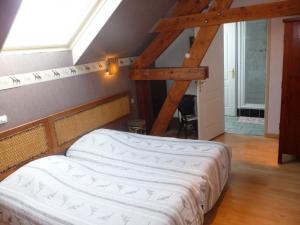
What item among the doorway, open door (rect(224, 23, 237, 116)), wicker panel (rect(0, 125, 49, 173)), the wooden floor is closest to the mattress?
wicker panel (rect(0, 125, 49, 173))

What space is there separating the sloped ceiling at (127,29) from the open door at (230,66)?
1.76 m

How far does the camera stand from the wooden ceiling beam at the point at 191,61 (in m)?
3.54

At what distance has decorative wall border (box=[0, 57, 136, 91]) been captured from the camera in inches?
98.7

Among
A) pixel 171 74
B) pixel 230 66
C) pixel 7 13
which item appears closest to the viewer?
pixel 7 13

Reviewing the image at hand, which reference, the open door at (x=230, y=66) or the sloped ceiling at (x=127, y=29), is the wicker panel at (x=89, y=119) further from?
the open door at (x=230, y=66)

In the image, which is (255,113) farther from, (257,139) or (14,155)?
(14,155)

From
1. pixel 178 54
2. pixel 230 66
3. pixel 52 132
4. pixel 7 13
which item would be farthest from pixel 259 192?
pixel 230 66

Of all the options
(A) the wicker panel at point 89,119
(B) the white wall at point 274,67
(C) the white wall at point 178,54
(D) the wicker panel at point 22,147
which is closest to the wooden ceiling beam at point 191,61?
(A) the wicker panel at point 89,119

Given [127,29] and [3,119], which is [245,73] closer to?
→ [127,29]

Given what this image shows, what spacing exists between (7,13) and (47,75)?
1.09 m

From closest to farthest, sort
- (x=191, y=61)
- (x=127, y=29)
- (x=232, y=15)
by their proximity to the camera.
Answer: (x=232, y=15)
(x=127, y=29)
(x=191, y=61)

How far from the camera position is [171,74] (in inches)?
156

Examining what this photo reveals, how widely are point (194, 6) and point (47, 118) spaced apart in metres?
2.51

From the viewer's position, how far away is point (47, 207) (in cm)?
202
